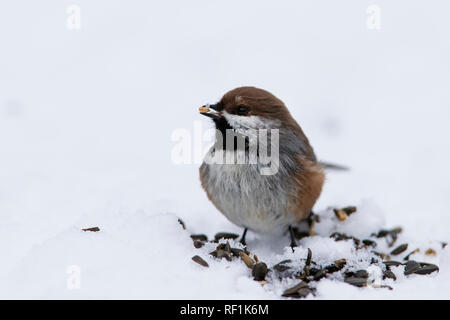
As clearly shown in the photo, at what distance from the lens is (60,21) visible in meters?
8.02

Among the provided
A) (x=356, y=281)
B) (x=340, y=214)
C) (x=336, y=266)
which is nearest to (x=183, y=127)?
(x=340, y=214)

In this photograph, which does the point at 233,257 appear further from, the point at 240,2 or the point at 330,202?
the point at 240,2

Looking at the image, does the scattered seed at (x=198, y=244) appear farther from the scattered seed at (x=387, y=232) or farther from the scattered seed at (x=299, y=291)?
the scattered seed at (x=387, y=232)

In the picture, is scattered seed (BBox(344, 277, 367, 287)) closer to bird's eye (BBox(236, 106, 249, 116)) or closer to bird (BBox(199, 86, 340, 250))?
bird (BBox(199, 86, 340, 250))

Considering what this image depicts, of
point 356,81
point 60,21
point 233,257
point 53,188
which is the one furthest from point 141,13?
point 233,257

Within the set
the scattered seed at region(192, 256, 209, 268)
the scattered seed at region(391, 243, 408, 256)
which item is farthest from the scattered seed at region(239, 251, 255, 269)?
the scattered seed at region(391, 243, 408, 256)

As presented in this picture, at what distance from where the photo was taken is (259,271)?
3.65 m

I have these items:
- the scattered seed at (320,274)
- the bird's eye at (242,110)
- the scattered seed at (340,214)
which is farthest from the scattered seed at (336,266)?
the bird's eye at (242,110)

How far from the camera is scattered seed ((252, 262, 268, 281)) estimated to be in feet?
12.0

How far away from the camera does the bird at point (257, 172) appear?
411 centimetres

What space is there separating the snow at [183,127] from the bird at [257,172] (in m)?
0.33

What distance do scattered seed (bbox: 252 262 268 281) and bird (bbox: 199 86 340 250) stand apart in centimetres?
67
